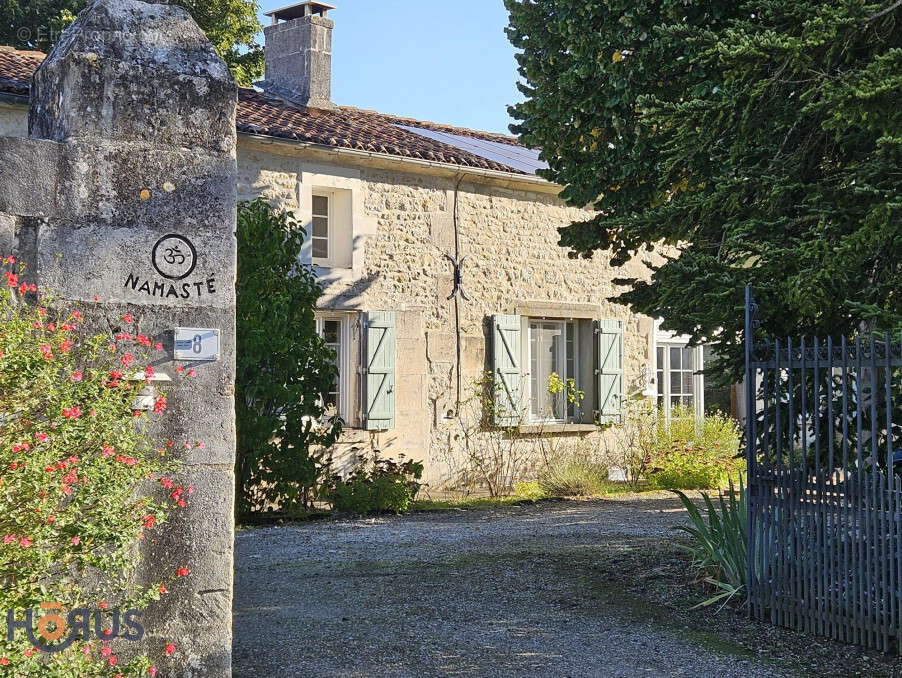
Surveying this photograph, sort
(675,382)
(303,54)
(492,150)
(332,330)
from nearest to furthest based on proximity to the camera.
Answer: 1. (332,330)
2. (303,54)
3. (492,150)
4. (675,382)

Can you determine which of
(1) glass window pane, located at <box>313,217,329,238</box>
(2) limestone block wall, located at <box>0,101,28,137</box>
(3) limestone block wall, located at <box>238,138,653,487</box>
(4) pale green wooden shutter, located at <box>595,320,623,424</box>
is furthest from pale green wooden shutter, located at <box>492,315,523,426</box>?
(2) limestone block wall, located at <box>0,101,28,137</box>

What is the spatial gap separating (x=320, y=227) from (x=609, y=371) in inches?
171

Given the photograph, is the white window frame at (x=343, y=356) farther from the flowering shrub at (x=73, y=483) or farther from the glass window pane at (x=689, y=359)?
the flowering shrub at (x=73, y=483)

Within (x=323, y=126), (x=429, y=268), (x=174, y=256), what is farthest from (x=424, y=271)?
(x=174, y=256)

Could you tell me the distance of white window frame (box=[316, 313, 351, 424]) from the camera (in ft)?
38.6

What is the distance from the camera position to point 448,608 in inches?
243

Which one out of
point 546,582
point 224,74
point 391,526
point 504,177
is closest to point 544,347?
point 504,177

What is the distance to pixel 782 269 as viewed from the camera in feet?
19.5

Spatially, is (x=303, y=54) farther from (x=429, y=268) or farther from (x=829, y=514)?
(x=829, y=514)

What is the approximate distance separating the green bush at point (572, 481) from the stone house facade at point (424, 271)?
890mm

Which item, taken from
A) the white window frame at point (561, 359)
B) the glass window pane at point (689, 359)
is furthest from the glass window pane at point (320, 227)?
the glass window pane at point (689, 359)

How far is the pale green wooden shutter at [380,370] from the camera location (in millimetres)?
11703

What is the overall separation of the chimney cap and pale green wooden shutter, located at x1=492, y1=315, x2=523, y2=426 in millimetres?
4967

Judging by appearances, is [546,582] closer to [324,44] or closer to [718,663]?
[718,663]
